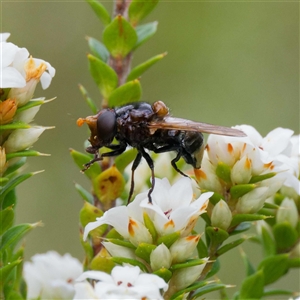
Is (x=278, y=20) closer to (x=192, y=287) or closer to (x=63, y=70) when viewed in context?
(x=63, y=70)

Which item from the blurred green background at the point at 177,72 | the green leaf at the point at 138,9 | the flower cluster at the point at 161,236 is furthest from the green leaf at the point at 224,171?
the blurred green background at the point at 177,72

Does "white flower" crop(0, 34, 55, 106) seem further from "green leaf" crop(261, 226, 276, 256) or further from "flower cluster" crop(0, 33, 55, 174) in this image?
"green leaf" crop(261, 226, 276, 256)

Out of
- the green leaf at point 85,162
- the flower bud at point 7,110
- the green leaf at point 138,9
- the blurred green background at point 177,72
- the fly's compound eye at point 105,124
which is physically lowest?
the flower bud at point 7,110

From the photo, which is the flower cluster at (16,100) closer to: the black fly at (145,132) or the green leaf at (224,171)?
the black fly at (145,132)

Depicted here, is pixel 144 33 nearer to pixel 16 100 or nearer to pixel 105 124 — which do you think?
pixel 105 124

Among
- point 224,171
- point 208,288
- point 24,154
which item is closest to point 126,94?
point 224,171

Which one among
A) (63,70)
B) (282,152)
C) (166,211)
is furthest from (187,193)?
(63,70)
